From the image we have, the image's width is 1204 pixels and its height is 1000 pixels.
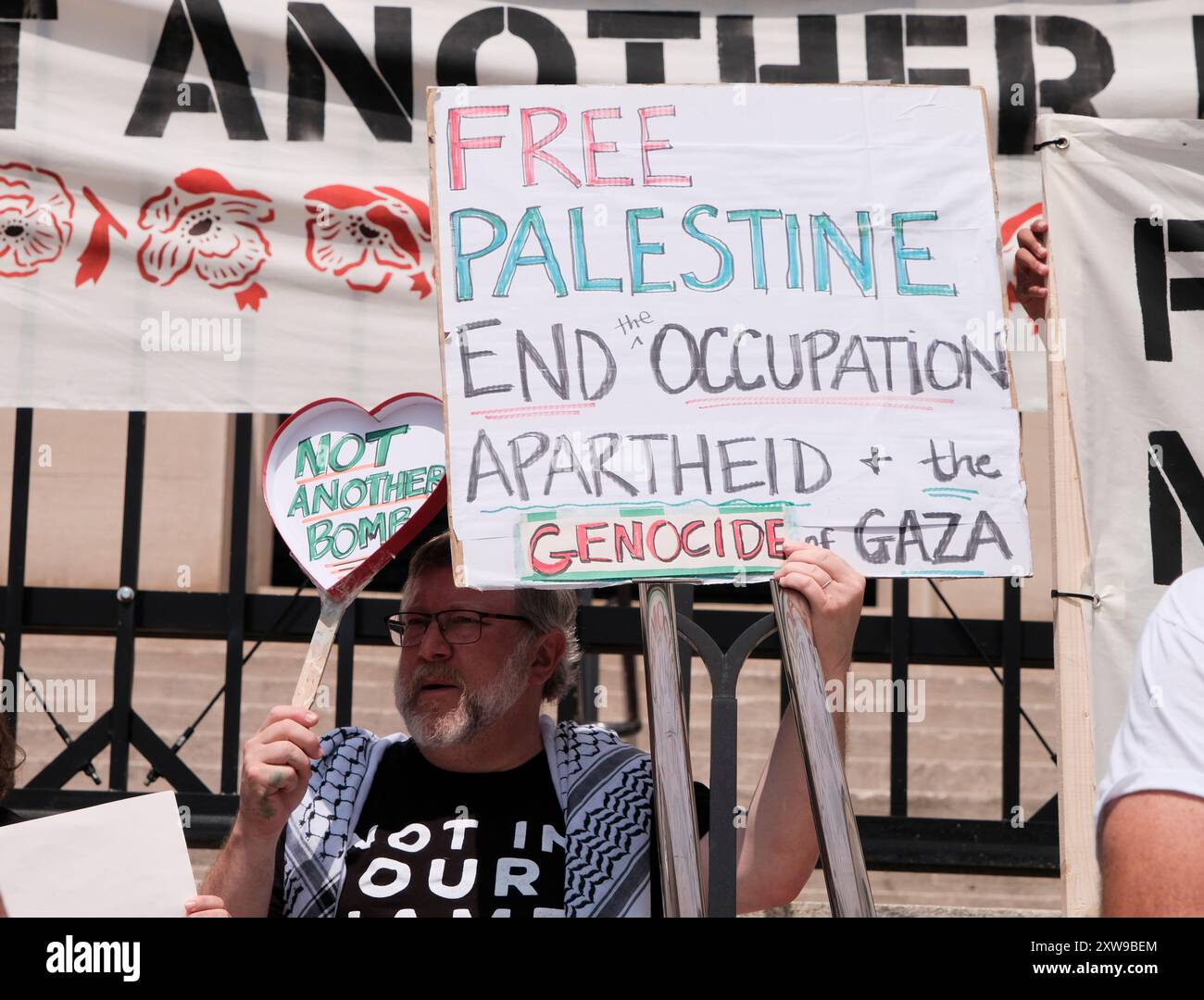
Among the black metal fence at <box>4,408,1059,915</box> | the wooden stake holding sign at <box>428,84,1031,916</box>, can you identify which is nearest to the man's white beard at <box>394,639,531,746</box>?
the wooden stake holding sign at <box>428,84,1031,916</box>

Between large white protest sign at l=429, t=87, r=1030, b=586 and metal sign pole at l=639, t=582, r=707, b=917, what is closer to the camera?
metal sign pole at l=639, t=582, r=707, b=917

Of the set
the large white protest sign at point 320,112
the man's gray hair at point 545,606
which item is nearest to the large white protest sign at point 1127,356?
the large white protest sign at point 320,112

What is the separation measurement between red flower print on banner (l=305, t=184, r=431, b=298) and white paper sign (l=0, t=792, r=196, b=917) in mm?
1857

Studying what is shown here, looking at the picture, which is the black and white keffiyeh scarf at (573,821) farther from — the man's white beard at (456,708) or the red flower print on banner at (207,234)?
→ the red flower print on banner at (207,234)

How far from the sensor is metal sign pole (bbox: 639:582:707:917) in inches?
70.8

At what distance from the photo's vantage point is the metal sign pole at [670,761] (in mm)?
1798

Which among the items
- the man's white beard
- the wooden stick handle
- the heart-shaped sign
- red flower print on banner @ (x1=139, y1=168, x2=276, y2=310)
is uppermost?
red flower print on banner @ (x1=139, y1=168, x2=276, y2=310)

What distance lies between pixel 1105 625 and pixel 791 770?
30.8 inches

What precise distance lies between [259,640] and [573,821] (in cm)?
207

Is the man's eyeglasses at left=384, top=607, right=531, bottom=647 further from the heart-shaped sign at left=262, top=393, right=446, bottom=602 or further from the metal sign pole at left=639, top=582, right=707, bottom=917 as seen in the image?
the metal sign pole at left=639, top=582, right=707, bottom=917

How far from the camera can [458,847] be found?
2227 mm

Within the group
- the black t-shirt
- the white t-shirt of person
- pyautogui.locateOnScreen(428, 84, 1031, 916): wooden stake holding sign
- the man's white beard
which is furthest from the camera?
the man's white beard

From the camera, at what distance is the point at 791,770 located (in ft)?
7.12
